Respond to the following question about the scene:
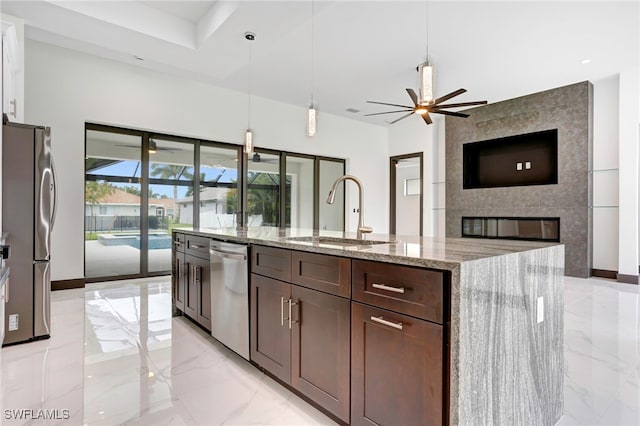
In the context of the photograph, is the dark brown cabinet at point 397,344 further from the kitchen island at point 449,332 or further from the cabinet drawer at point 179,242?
the cabinet drawer at point 179,242

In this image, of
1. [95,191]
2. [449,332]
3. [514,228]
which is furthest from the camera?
[514,228]

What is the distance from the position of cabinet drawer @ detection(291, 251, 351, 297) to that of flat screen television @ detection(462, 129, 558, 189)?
575 centimetres

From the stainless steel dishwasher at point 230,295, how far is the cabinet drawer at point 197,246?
12 centimetres

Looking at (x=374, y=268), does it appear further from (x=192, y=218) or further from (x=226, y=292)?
(x=192, y=218)

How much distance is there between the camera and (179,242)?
3.30m

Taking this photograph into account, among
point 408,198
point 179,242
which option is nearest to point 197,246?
point 179,242

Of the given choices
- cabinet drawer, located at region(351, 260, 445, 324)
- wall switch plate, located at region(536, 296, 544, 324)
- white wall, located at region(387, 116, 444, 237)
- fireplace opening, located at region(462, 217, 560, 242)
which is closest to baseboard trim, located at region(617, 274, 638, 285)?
fireplace opening, located at region(462, 217, 560, 242)

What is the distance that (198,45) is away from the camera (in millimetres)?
4121

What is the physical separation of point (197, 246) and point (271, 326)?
1241 mm

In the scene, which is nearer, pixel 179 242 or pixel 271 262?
pixel 271 262

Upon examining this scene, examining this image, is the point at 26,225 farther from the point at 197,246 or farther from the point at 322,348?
the point at 322,348

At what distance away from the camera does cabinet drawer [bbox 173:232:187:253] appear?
10.4ft

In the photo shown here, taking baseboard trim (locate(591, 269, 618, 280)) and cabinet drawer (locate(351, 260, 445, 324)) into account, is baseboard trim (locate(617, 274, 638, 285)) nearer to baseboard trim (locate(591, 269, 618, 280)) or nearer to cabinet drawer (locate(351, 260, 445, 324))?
baseboard trim (locate(591, 269, 618, 280))

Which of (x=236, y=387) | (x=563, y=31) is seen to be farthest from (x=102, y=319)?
(x=563, y=31)
